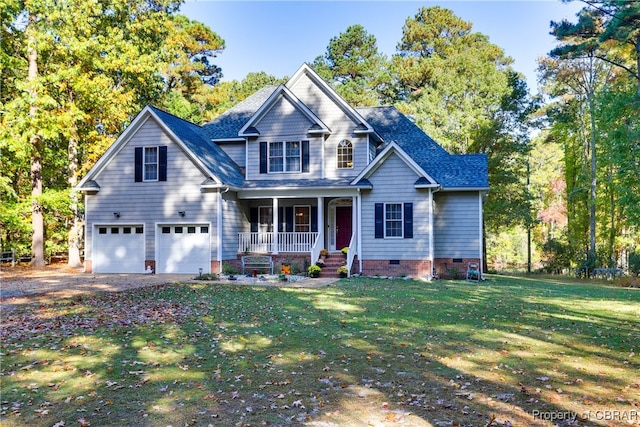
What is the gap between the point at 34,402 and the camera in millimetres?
5492

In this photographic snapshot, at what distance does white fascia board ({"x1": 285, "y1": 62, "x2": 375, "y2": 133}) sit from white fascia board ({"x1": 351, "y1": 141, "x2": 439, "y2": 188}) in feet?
6.25

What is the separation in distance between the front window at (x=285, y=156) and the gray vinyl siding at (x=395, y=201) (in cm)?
376

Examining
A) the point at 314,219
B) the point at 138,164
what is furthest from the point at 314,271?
the point at 138,164

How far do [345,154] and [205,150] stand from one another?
21.0ft

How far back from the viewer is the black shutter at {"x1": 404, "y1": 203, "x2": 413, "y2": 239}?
66.2ft

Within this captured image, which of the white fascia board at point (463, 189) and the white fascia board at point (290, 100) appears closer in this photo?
the white fascia board at point (463, 189)

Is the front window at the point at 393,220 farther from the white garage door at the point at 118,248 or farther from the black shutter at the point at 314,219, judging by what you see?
the white garage door at the point at 118,248

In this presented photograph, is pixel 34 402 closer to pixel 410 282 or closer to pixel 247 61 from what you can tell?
pixel 410 282

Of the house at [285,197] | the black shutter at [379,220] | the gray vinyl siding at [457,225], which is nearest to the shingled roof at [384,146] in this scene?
the house at [285,197]

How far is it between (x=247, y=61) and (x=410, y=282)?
3419 centimetres

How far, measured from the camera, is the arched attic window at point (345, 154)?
2217 centimetres

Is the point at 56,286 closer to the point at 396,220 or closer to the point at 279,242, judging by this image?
the point at 279,242

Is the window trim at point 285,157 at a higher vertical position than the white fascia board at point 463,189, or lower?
higher

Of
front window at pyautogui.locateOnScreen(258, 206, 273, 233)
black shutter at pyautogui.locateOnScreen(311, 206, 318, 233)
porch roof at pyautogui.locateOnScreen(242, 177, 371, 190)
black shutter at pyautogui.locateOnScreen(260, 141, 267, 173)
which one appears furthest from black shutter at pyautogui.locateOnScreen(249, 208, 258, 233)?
black shutter at pyautogui.locateOnScreen(311, 206, 318, 233)
